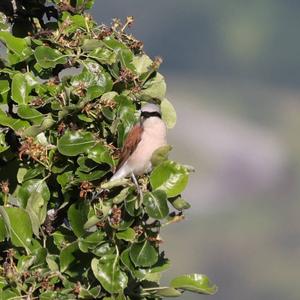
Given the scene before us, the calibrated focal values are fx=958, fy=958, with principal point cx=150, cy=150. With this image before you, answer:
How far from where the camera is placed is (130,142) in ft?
10.1

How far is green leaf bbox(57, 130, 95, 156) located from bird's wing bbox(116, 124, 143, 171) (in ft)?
0.37

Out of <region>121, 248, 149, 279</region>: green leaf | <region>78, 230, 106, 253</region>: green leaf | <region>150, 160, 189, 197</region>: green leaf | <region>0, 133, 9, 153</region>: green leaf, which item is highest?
<region>150, 160, 189, 197</region>: green leaf

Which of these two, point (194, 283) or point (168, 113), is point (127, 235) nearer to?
point (194, 283)

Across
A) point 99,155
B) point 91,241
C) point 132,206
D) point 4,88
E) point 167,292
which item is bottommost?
point 167,292

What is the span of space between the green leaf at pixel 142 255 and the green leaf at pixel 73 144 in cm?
34

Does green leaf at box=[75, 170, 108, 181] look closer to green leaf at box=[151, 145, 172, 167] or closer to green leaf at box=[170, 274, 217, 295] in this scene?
green leaf at box=[151, 145, 172, 167]

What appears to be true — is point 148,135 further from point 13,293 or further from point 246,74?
point 246,74

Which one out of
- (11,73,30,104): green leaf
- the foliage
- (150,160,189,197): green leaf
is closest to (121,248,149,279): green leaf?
the foliage

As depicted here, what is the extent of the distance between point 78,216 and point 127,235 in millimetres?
187

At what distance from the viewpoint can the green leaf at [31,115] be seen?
300 centimetres

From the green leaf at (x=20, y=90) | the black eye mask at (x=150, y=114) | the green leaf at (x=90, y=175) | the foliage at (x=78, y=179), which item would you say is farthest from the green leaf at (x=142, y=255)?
the green leaf at (x=20, y=90)

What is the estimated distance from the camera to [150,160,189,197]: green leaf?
2.87m

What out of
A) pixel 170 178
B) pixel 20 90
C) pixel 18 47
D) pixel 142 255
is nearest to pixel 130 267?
pixel 142 255

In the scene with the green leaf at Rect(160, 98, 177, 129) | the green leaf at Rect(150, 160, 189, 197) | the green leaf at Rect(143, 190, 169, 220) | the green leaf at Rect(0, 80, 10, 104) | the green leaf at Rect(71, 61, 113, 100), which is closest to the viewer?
the green leaf at Rect(143, 190, 169, 220)
